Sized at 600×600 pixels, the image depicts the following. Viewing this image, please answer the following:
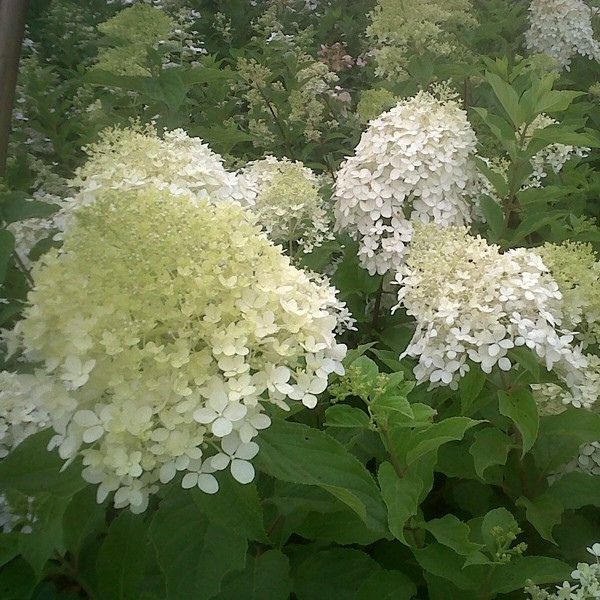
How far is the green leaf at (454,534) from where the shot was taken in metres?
1.07

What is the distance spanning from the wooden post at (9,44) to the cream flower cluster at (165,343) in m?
0.38

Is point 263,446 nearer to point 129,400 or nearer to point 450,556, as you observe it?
point 129,400

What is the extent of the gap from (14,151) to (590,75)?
2611 mm

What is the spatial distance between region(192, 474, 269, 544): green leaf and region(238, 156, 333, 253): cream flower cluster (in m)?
0.90

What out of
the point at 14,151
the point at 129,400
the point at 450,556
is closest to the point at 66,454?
the point at 129,400

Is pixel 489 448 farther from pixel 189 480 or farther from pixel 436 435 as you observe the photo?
pixel 189 480

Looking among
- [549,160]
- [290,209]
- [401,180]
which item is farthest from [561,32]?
[290,209]

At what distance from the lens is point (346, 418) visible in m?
1.08

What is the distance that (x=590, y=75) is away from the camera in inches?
131

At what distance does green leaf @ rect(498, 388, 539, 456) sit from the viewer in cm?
119

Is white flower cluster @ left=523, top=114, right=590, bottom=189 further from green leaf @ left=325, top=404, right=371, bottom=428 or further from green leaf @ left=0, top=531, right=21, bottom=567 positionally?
green leaf @ left=0, top=531, right=21, bottom=567

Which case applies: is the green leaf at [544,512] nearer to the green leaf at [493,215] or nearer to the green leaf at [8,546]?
the green leaf at [493,215]

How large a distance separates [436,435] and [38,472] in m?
0.59

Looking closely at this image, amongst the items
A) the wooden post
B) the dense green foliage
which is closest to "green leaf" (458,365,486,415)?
the dense green foliage
